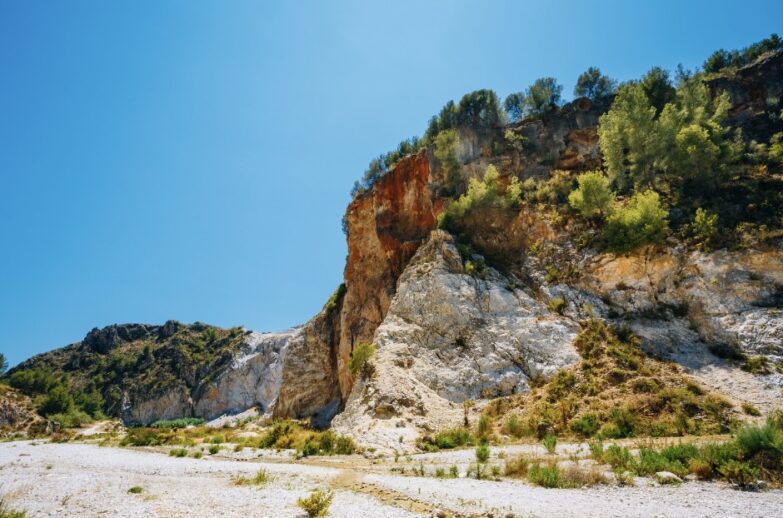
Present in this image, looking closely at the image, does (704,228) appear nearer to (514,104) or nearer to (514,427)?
(514,427)

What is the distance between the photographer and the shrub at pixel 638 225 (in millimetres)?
28469

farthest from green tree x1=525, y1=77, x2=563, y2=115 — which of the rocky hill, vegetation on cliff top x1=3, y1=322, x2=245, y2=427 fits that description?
vegetation on cliff top x1=3, y1=322, x2=245, y2=427

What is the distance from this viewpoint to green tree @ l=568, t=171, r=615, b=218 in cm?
3266

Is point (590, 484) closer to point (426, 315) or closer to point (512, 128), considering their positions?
point (426, 315)

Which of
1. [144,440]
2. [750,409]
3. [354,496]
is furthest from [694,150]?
[144,440]

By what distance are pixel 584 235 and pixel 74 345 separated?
470ft

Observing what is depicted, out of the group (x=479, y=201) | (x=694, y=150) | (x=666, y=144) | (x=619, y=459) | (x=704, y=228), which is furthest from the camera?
(x=479, y=201)

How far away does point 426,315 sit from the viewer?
30625mm

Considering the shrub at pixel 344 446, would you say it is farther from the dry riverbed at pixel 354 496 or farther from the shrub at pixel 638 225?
the shrub at pixel 638 225

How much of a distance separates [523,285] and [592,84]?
143 ft

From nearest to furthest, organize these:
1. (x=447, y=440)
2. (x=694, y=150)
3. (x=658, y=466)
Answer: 1. (x=658, y=466)
2. (x=447, y=440)
3. (x=694, y=150)

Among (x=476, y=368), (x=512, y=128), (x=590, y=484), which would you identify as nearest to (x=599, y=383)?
(x=476, y=368)

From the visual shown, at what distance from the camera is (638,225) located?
96.2ft

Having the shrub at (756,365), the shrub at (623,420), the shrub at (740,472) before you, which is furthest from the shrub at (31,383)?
the shrub at (756,365)
